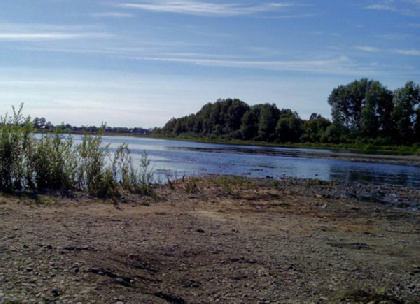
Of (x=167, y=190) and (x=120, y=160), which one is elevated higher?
(x=120, y=160)

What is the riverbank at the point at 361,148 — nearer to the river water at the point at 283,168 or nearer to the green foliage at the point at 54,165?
the river water at the point at 283,168

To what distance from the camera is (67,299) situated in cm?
617

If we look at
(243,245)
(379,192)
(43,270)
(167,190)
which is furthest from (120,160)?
(379,192)

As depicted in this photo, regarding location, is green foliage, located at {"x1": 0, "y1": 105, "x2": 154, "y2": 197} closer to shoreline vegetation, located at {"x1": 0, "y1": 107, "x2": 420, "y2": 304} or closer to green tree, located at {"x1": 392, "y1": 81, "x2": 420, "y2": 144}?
shoreline vegetation, located at {"x1": 0, "y1": 107, "x2": 420, "y2": 304}

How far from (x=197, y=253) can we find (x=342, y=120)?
320 feet

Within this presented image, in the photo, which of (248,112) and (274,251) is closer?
(274,251)

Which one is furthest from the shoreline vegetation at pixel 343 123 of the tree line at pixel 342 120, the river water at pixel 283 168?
the river water at pixel 283 168

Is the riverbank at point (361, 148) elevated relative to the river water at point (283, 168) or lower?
elevated

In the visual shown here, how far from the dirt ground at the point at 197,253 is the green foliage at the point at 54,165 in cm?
135

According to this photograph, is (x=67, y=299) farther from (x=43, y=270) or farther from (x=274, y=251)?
(x=274, y=251)

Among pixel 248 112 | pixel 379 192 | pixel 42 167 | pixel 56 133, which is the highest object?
pixel 248 112

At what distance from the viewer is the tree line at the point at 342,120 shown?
297 ft

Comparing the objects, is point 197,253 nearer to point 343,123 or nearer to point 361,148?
point 361,148

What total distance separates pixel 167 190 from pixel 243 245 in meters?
9.94
